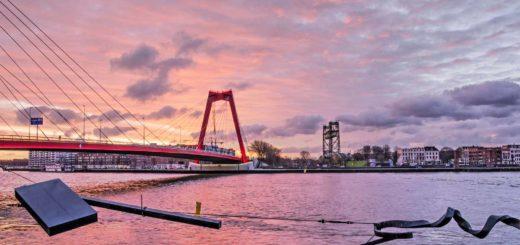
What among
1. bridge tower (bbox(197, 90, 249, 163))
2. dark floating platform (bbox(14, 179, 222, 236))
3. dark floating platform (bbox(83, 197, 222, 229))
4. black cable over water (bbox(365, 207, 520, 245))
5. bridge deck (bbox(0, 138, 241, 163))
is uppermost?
bridge tower (bbox(197, 90, 249, 163))

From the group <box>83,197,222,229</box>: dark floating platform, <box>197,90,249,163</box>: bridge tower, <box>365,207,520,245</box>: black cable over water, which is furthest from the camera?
<box>197,90,249,163</box>: bridge tower

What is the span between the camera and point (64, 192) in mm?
7512

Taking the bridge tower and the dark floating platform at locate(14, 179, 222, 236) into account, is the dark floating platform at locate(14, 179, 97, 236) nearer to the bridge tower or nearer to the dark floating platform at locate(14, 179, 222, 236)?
the dark floating platform at locate(14, 179, 222, 236)

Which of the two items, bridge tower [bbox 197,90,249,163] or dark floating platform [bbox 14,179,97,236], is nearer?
dark floating platform [bbox 14,179,97,236]

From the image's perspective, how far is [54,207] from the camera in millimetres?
7363

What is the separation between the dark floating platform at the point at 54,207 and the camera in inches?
283

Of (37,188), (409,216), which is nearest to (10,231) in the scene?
(37,188)

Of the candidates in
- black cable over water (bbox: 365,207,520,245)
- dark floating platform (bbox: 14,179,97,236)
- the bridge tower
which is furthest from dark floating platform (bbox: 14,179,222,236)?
the bridge tower

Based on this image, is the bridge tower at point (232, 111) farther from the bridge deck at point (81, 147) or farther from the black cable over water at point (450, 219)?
the black cable over water at point (450, 219)

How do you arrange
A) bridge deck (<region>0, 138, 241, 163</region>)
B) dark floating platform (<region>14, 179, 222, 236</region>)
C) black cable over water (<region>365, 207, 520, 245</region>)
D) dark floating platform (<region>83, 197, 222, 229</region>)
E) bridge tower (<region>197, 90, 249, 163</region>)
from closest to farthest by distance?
dark floating platform (<region>14, 179, 222, 236</region>), dark floating platform (<region>83, 197, 222, 229</region>), black cable over water (<region>365, 207, 520, 245</region>), bridge deck (<region>0, 138, 241, 163</region>), bridge tower (<region>197, 90, 249, 163</region>)

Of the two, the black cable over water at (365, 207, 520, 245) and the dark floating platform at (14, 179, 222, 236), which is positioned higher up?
the dark floating platform at (14, 179, 222, 236)

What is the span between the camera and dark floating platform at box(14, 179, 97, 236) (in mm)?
7195

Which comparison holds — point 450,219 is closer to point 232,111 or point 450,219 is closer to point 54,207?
point 54,207

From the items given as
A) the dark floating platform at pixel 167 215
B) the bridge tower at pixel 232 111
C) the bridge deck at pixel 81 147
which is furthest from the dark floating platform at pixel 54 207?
the bridge tower at pixel 232 111
